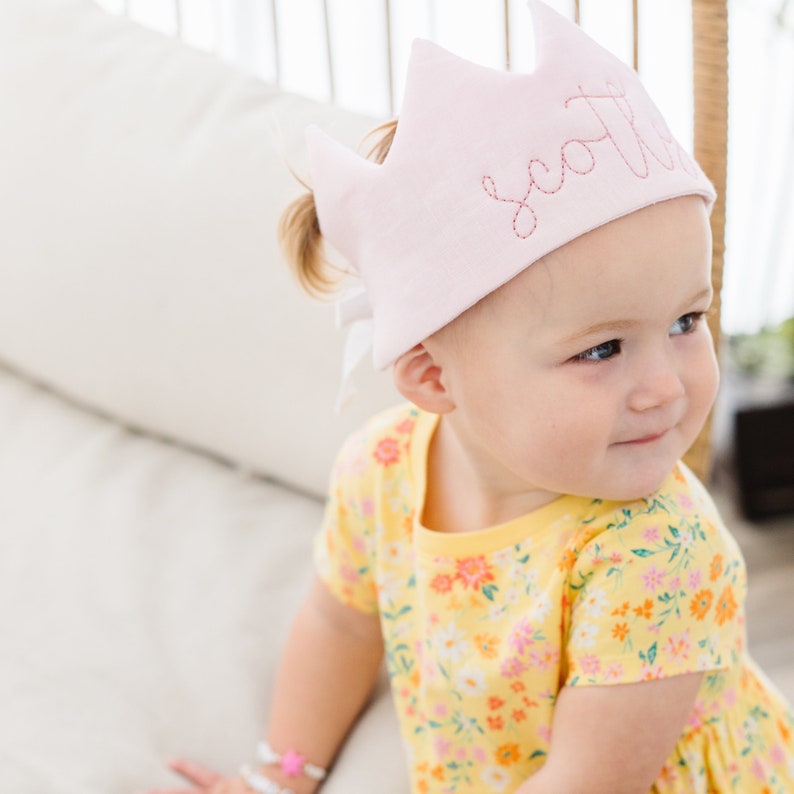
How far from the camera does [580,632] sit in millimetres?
708

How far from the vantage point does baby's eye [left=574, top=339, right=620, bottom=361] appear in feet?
2.12

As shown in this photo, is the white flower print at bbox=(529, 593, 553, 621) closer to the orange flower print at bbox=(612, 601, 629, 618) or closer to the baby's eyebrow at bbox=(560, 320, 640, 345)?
the orange flower print at bbox=(612, 601, 629, 618)

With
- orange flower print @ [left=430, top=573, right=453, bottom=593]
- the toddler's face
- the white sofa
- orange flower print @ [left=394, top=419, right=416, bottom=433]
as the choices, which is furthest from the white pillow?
the toddler's face

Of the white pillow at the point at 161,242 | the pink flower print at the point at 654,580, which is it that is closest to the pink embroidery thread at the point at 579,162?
the pink flower print at the point at 654,580

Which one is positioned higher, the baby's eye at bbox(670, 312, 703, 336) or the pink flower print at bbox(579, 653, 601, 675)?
the baby's eye at bbox(670, 312, 703, 336)

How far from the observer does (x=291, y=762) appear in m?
0.93

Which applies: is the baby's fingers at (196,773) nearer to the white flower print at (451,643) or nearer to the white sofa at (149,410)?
the white sofa at (149,410)

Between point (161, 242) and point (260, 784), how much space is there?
56cm

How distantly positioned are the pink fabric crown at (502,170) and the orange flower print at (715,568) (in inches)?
9.4

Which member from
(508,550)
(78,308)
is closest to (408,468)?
(508,550)

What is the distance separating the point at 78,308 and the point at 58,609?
0.35 metres

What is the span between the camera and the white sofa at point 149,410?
98cm

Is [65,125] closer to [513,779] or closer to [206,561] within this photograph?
[206,561]

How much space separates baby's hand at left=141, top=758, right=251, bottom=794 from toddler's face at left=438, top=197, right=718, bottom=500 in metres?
0.42
